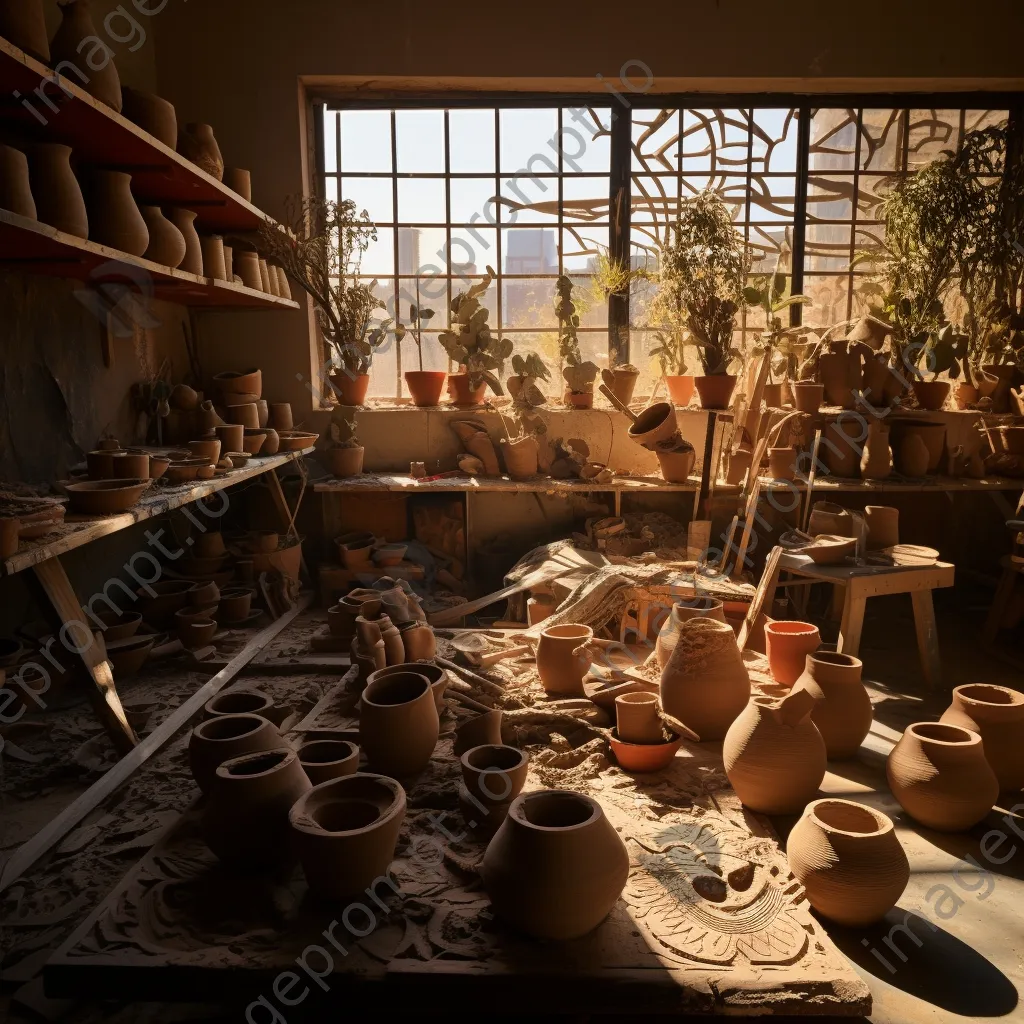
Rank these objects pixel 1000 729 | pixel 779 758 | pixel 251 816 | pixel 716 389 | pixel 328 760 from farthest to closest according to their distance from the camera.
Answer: pixel 716 389, pixel 1000 729, pixel 779 758, pixel 328 760, pixel 251 816

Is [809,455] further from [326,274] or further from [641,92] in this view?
[326,274]

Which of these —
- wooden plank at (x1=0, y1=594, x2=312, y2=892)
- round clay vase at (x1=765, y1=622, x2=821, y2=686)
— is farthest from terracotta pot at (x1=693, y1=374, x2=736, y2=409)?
wooden plank at (x1=0, y1=594, x2=312, y2=892)

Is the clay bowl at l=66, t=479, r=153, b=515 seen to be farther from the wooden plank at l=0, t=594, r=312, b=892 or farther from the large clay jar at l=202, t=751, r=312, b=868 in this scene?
the large clay jar at l=202, t=751, r=312, b=868

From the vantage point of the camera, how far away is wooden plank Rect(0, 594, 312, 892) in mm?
2438

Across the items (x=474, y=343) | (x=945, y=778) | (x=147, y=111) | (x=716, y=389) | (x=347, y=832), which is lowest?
(x=945, y=778)

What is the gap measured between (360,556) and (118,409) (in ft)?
5.70

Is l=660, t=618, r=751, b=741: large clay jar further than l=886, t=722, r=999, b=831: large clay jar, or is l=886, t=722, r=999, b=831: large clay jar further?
l=660, t=618, r=751, b=741: large clay jar

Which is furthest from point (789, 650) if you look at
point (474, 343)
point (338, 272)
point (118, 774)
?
point (338, 272)

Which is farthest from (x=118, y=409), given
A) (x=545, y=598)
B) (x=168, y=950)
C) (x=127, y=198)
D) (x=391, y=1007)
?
(x=391, y=1007)

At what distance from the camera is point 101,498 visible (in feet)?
9.80

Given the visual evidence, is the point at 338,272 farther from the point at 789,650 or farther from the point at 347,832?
the point at 347,832

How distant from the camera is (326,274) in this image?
5.50 m

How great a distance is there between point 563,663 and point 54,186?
272cm

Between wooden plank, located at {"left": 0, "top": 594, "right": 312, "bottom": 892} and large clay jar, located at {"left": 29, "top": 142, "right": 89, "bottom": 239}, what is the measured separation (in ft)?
6.56
